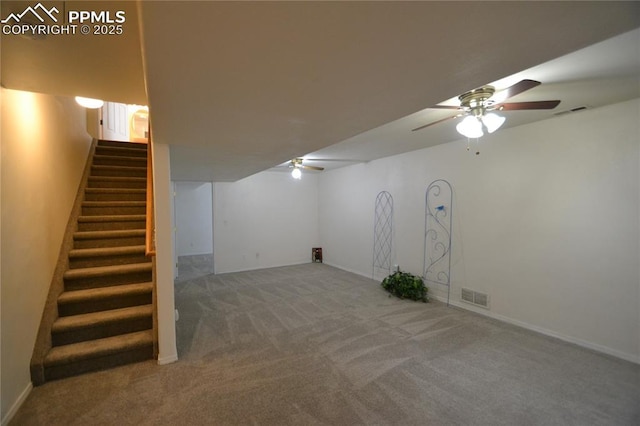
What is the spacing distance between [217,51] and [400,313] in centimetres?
365

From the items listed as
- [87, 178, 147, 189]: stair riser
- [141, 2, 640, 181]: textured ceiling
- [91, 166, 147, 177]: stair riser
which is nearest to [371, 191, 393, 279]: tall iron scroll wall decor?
[141, 2, 640, 181]: textured ceiling

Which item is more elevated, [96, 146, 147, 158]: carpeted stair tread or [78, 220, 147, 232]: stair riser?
[96, 146, 147, 158]: carpeted stair tread

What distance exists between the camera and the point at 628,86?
2.15 metres

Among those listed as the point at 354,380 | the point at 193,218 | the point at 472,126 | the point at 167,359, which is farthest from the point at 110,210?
the point at 193,218

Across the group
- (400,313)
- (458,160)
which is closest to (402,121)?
(458,160)

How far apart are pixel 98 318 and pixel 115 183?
2204 mm

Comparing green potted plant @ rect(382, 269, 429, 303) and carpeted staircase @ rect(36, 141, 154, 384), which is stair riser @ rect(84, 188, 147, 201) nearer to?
carpeted staircase @ rect(36, 141, 154, 384)

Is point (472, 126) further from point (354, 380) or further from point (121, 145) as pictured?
point (121, 145)

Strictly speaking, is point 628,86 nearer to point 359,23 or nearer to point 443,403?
point 359,23

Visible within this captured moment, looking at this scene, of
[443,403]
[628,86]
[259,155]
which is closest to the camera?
[443,403]

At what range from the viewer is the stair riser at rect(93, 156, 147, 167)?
420 centimetres

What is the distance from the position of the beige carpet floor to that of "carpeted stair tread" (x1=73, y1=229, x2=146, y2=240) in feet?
4.13

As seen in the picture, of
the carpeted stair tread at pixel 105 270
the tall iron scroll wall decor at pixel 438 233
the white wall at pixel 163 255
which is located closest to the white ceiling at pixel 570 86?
the tall iron scroll wall decor at pixel 438 233

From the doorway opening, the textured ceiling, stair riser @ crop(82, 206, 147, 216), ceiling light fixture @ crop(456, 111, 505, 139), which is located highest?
the doorway opening
